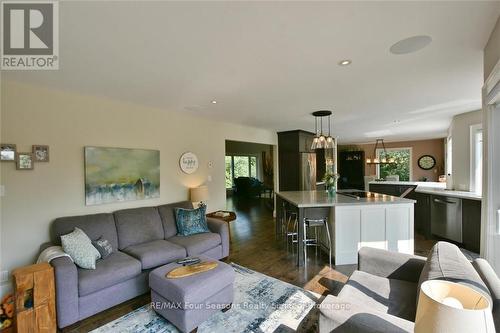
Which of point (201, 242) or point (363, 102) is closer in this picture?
point (201, 242)

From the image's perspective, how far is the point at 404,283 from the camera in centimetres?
203

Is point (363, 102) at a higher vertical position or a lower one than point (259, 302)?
higher

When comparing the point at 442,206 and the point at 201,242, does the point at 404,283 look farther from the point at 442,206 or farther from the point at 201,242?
the point at 442,206

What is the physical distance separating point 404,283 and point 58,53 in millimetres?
3599

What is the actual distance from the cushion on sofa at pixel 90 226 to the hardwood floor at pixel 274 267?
86 centimetres

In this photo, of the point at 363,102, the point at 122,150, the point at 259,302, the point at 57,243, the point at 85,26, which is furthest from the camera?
the point at 363,102

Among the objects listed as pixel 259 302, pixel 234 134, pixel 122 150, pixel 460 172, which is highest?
pixel 234 134

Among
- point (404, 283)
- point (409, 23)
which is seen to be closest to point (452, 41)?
point (409, 23)

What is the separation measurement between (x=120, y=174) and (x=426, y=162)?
398 inches

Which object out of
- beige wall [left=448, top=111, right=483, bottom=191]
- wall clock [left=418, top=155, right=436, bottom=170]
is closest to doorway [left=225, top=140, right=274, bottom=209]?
wall clock [left=418, top=155, right=436, bottom=170]

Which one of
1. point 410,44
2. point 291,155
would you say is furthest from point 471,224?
point 291,155

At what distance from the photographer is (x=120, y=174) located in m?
3.43

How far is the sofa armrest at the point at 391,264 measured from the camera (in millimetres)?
2074

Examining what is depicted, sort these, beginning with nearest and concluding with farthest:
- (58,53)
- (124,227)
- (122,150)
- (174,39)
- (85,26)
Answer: (85,26), (174,39), (58,53), (124,227), (122,150)
